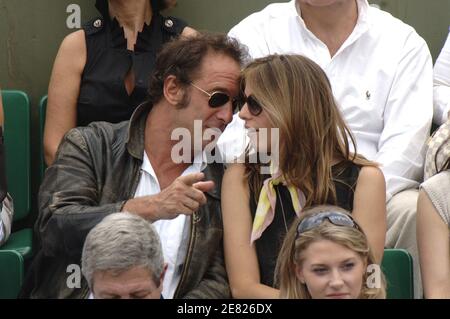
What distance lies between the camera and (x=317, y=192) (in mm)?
3441

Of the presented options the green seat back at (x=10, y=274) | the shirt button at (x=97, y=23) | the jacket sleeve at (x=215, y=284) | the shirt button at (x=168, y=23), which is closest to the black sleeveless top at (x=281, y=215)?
the jacket sleeve at (x=215, y=284)

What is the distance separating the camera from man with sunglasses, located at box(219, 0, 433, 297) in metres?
4.12

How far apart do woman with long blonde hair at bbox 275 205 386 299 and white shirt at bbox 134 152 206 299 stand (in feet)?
1.40

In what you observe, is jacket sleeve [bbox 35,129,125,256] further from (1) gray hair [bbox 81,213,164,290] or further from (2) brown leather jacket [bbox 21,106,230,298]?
(1) gray hair [bbox 81,213,164,290]

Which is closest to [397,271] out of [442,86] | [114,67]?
[442,86]

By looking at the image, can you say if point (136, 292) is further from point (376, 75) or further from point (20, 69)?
point (20, 69)

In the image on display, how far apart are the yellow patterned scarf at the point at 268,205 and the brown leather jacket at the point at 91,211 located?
0.15 metres

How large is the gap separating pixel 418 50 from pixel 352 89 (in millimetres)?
336

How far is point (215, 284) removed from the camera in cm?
347

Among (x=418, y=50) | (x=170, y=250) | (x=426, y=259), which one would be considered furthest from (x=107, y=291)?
(x=418, y=50)

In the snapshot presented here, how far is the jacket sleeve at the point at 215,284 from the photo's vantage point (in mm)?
3416

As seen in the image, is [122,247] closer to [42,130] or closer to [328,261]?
[328,261]

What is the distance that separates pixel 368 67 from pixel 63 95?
123 centimetres

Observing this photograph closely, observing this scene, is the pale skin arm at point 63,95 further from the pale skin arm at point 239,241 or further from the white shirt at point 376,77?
the pale skin arm at point 239,241
